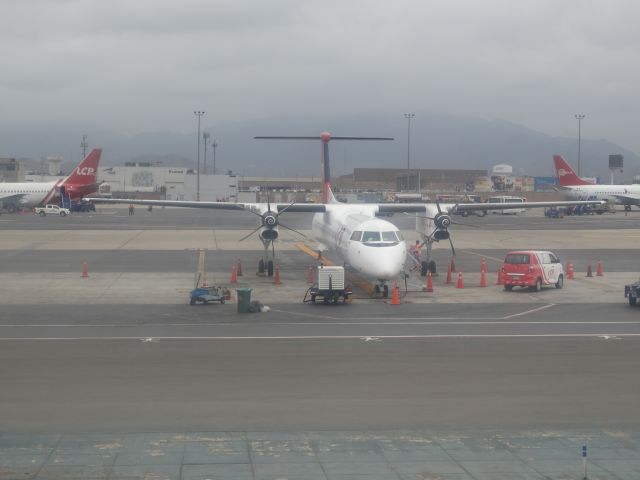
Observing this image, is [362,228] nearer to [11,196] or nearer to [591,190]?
[11,196]

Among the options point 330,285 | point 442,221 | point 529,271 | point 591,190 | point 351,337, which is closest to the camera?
point 351,337

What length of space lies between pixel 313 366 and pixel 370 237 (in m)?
13.4

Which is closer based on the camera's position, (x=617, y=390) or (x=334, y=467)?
(x=334, y=467)

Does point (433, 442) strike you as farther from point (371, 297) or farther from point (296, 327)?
point (371, 297)

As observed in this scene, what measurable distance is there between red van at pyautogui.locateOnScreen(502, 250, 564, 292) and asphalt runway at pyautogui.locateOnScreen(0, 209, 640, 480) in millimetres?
641

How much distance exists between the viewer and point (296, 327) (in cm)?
2491

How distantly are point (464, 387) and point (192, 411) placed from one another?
5440 millimetres

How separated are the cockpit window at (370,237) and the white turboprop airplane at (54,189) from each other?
239 feet

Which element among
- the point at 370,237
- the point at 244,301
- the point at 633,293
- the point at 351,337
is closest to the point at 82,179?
the point at 370,237

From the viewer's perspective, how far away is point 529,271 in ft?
110

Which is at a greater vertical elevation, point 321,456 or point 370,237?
point 370,237

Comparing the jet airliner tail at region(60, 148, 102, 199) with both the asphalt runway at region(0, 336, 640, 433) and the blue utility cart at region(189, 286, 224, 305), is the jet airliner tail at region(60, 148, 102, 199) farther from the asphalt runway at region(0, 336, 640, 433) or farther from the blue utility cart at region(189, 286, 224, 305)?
the asphalt runway at region(0, 336, 640, 433)

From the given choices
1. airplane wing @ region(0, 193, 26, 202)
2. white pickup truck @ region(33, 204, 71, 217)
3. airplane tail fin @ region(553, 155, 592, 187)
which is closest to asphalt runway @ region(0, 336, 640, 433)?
white pickup truck @ region(33, 204, 71, 217)

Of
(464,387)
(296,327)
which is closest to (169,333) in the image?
(296,327)
